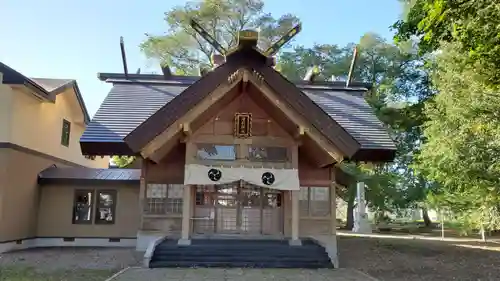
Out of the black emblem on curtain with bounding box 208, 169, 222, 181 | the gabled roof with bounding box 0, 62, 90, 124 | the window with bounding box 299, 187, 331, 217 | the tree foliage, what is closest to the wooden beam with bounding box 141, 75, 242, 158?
the black emblem on curtain with bounding box 208, 169, 222, 181

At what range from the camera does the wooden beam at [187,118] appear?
10.4 metres

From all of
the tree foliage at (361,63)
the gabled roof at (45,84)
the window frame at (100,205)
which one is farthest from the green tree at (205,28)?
the window frame at (100,205)

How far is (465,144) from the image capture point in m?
14.2

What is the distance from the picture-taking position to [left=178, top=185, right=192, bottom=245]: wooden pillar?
10.8 metres

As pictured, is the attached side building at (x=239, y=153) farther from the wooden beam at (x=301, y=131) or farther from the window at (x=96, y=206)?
the window at (x=96, y=206)

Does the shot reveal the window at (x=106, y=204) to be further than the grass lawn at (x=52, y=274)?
Yes

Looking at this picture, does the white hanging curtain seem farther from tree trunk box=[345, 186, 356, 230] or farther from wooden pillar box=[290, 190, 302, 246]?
tree trunk box=[345, 186, 356, 230]

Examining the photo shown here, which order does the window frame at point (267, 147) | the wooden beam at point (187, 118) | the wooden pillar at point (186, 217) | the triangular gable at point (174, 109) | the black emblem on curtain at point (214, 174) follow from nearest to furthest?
the triangular gable at point (174, 109) → the wooden beam at point (187, 118) → the wooden pillar at point (186, 217) → the black emblem on curtain at point (214, 174) → the window frame at point (267, 147)

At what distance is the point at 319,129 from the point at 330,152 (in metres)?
0.67

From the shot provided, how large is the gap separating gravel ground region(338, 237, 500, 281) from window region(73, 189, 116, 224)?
26.3ft

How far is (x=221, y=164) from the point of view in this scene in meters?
11.4

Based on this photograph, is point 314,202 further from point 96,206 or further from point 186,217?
point 96,206

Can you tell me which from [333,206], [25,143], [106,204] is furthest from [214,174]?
[25,143]

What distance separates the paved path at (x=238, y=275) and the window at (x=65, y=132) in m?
9.47
